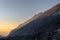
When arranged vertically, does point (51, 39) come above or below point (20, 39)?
below

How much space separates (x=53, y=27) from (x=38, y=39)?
44.8 feet

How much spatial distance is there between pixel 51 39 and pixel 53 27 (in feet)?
79.3

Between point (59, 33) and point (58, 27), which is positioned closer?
point (59, 33)

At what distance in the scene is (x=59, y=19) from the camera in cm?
13288

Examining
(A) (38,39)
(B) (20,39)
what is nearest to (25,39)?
(B) (20,39)

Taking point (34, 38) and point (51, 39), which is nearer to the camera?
point (51, 39)

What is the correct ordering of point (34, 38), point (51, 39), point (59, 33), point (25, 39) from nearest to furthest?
point (51, 39), point (59, 33), point (34, 38), point (25, 39)

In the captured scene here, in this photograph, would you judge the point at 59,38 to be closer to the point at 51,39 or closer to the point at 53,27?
the point at 51,39

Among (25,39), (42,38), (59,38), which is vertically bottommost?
(59,38)

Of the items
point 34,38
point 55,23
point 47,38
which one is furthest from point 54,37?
point 55,23

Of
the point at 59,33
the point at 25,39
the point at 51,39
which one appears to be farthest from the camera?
the point at 25,39

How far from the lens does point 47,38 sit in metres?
102

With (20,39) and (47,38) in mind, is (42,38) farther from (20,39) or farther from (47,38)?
(20,39)

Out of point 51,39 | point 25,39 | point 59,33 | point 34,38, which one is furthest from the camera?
point 25,39
